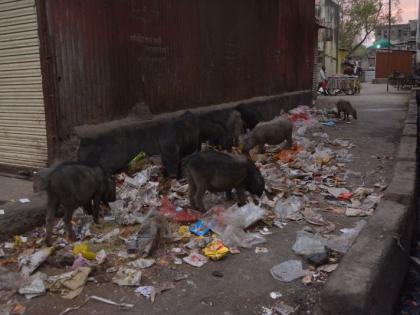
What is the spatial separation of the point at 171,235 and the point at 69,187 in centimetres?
108

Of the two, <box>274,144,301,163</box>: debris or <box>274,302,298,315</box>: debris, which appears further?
<box>274,144,301,163</box>: debris

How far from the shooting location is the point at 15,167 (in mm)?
6520

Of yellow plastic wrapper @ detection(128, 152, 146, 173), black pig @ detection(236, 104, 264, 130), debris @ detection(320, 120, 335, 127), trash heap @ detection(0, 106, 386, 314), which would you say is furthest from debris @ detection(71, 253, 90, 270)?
debris @ detection(320, 120, 335, 127)

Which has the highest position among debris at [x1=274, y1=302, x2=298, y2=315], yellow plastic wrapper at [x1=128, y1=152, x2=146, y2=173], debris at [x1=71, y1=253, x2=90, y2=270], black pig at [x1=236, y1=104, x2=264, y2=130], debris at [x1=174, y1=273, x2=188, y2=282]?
black pig at [x1=236, y1=104, x2=264, y2=130]

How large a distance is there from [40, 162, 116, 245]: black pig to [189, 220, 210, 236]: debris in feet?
3.50

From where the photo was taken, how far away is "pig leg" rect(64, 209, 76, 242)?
173 inches

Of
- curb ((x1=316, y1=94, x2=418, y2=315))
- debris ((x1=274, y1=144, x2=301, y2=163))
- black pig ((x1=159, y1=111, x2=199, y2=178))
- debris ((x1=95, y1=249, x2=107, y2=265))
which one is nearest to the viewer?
curb ((x1=316, y1=94, x2=418, y2=315))

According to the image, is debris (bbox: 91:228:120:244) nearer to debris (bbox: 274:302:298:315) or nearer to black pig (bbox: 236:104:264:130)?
debris (bbox: 274:302:298:315)

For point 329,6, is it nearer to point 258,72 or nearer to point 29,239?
point 258,72

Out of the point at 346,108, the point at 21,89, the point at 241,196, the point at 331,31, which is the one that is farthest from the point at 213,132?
the point at 331,31

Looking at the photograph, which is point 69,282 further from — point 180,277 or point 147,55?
point 147,55

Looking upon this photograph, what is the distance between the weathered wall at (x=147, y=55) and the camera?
5965 millimetres

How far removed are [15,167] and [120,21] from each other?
2.63 meters

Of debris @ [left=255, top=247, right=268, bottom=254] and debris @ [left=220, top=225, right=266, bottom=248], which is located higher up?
Answer: debris @ [left=220, top=225, right=266, bottom=248]
